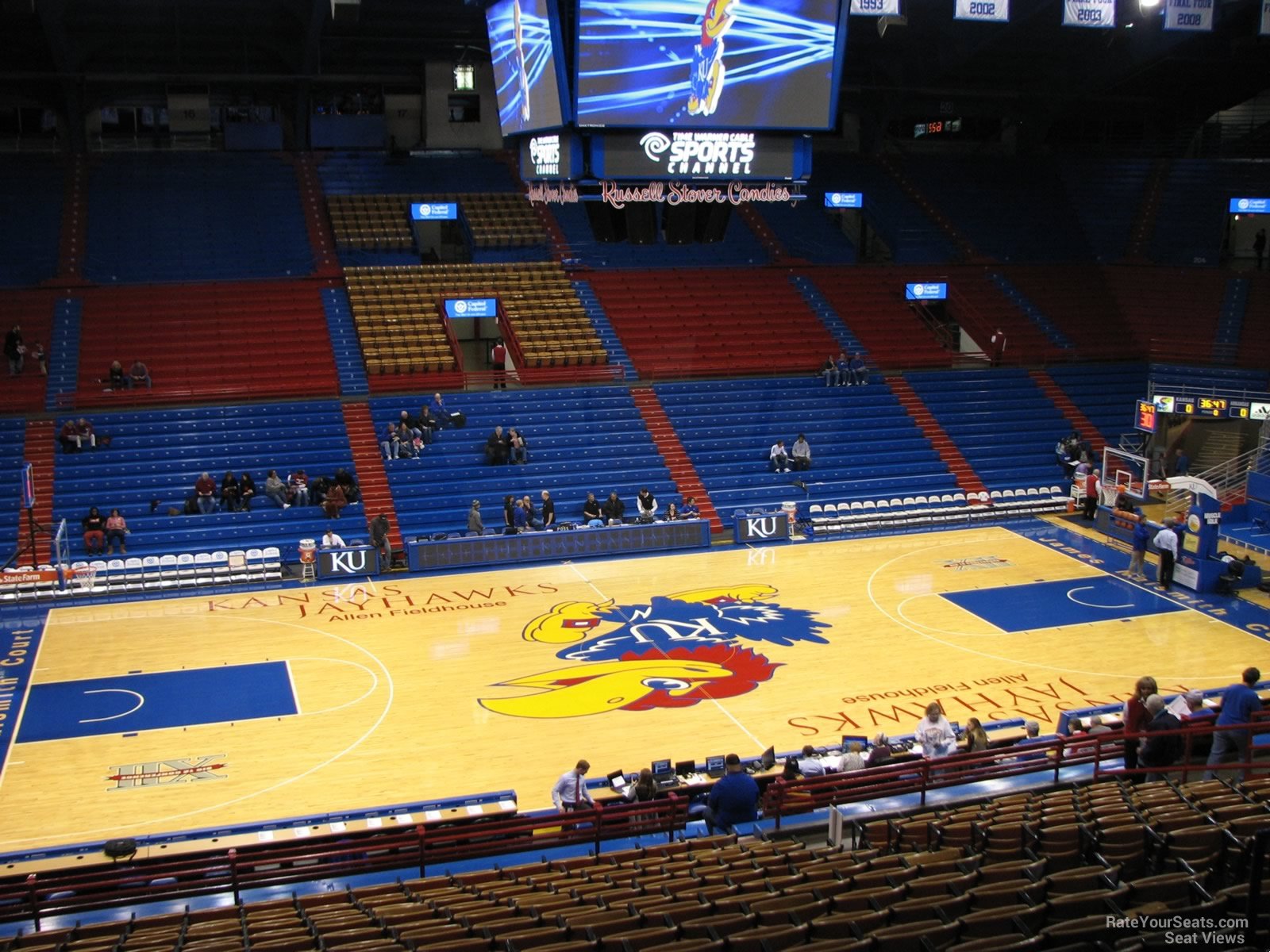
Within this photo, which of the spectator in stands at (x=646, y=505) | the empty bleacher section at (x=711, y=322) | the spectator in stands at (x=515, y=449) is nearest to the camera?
the spectator in stands at (x=646, y=505)

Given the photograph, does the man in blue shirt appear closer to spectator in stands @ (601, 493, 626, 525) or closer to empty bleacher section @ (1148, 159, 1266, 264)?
spectator in stands @ (601, 493, 626, 525)

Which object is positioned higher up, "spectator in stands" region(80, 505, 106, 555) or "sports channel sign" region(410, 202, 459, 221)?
"sports channel sign" region(410, 202, 459, 221)

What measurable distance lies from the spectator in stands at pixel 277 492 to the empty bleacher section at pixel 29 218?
1154 centimetres

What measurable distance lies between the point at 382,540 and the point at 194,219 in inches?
633

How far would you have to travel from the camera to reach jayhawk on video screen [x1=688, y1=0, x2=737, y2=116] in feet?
56.5

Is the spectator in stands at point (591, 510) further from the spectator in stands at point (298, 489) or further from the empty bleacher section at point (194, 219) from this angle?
the empty bleacher section at point (194, 219)

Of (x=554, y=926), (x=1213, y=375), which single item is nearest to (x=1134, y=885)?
(x=554, y=926)

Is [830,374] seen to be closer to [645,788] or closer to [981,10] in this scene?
[981,10]

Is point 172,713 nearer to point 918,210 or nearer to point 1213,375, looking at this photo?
point 1213,375

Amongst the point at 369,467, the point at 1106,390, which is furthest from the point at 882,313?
the point at 369,467

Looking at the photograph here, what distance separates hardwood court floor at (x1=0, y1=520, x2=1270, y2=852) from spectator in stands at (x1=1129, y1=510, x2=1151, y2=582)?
0.56 m

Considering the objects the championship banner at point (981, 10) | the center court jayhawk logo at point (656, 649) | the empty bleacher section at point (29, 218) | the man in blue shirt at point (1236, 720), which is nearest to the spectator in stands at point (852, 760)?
the man in blue shirt at point (1236, 720)

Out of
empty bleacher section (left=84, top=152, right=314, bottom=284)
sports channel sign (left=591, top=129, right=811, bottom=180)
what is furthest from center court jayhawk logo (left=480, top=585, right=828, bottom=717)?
empty bleacher section (left=84, top=152, right=314, bottom=284)

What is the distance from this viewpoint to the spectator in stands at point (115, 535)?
26.4m
